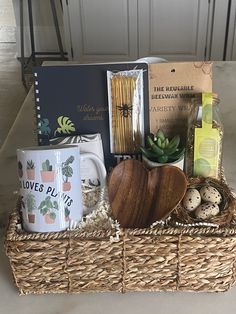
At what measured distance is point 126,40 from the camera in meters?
3.20

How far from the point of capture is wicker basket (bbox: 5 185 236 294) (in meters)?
0.71

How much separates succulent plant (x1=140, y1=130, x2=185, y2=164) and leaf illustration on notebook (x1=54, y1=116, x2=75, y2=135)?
0.14 meters

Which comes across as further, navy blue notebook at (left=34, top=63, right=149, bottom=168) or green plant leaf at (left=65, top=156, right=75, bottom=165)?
navy blue notebook at (left=34, top=63, right=149, bottom=168)

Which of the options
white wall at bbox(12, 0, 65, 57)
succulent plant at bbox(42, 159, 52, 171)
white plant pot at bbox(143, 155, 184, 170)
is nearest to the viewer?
succulent plant at bbox(42, 159, 52, 171)

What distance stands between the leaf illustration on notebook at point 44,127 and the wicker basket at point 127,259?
174mm

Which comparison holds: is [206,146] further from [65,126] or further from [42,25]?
[42,25]

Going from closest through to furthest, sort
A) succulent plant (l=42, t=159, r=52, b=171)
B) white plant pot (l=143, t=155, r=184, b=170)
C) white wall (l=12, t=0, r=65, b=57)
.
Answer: succulent plant (l=42, t=159, r=52, b=171) → white plant pot (l=143, t=155, r=184, b=170) → white wall (l=12, t=0, r=65, b=57)

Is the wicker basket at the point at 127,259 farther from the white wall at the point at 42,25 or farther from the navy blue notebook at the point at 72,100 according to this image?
the white wall at the point at 42,25

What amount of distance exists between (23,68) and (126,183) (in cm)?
291

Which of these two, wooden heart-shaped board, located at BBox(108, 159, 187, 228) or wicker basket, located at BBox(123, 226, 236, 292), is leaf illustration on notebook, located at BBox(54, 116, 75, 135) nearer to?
wooden heart-shaped board, located at BBox(108, 159, 187, 228)

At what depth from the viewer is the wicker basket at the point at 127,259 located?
2.32 ft

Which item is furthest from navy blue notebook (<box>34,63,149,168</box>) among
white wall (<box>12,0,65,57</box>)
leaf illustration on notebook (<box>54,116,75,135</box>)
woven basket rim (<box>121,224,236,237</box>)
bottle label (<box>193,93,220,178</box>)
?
white wall (<box>12,0,65,57</box>)

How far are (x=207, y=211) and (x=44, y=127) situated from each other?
33 cm

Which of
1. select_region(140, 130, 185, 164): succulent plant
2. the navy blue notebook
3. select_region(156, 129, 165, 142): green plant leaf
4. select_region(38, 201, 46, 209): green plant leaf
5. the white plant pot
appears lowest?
select_region(38, 201, 46, 209): green plant leaf
